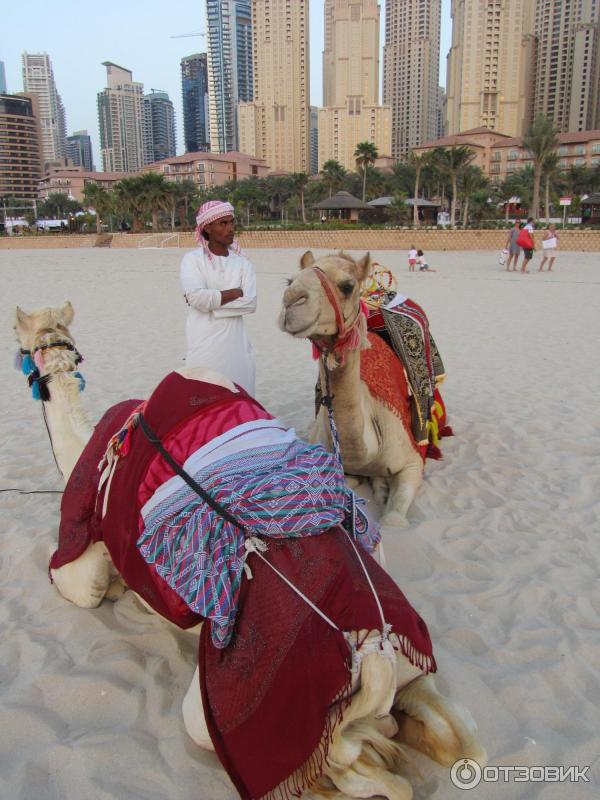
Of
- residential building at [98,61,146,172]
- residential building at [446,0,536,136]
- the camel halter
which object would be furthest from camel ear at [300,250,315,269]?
residential building at [98,61,146,172]

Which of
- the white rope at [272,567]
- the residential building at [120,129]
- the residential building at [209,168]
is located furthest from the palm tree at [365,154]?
the residential building at [120,129]

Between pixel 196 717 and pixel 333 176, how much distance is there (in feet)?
230

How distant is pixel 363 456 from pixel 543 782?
1715 mm

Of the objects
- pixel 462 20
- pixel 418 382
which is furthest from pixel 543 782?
pixel 462 20

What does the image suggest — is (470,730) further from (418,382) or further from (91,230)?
(91,230)

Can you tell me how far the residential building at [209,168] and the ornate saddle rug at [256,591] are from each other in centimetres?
9805

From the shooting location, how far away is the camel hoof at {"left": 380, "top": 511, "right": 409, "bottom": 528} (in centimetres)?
359

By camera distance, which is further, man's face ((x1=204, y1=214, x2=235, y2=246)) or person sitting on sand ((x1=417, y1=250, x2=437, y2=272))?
person sitting on sand ((x1=417, y1=250, x2=437, y2=272))

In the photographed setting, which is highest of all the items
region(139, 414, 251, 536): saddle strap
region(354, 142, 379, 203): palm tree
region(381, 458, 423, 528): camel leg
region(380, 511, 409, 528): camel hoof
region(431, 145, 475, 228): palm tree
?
region(354, 142, 379, 203): palm tree

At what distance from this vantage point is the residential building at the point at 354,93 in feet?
336

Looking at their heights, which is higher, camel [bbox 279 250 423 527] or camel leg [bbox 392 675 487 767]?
camel [bbox 279 250 423 527]

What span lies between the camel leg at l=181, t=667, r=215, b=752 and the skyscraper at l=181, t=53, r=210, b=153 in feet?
653

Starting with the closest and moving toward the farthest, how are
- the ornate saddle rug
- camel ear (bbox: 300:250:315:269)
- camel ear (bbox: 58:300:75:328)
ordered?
the ornate saddle rug
camel ear (bbox: 58:300:75:328)
camel ear (bbox: 300:250:315:269)

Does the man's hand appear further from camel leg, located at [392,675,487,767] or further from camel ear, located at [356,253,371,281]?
camel leg, located at [392,675,487,767]
